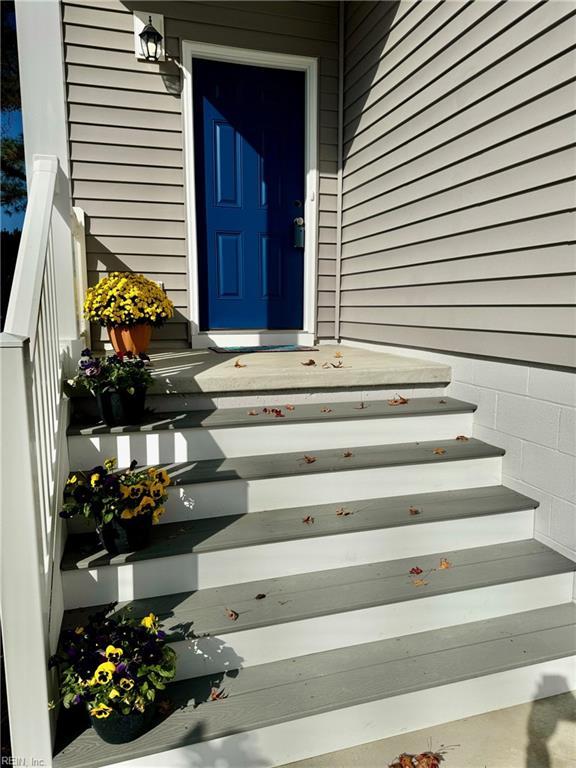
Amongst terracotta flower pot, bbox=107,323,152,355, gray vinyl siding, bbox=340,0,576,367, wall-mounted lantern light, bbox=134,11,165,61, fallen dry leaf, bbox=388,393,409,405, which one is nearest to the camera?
gray vinyl siding, bbox=340,0,576,367

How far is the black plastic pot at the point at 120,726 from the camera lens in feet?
4.33

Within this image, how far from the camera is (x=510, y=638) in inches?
69.6

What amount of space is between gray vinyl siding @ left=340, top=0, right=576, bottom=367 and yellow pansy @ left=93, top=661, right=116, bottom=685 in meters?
1.86

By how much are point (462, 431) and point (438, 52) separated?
2012mm

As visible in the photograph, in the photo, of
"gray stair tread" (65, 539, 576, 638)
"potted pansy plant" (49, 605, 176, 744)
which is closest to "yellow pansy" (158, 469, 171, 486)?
"gray stair tread" (65, 539, 576, 638)

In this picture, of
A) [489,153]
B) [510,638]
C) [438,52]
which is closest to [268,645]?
[510,638]

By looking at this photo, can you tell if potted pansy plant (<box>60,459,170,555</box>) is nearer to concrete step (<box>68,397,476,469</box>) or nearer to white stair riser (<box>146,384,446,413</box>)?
concrete step (<box>68,397,476,469</box>)

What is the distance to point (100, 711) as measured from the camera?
1298mm

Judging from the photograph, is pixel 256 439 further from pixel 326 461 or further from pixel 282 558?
pixel 282 558

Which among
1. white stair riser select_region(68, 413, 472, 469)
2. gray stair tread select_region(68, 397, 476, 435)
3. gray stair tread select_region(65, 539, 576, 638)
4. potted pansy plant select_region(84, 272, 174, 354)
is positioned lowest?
gray stair tread select_region(65, 539, 576, 638)

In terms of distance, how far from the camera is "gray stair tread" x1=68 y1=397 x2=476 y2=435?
7.02 feet

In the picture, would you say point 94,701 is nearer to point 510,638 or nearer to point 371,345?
point 510,638

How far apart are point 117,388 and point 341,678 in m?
1.37

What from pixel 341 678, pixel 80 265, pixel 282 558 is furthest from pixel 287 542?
pixel 80 265
